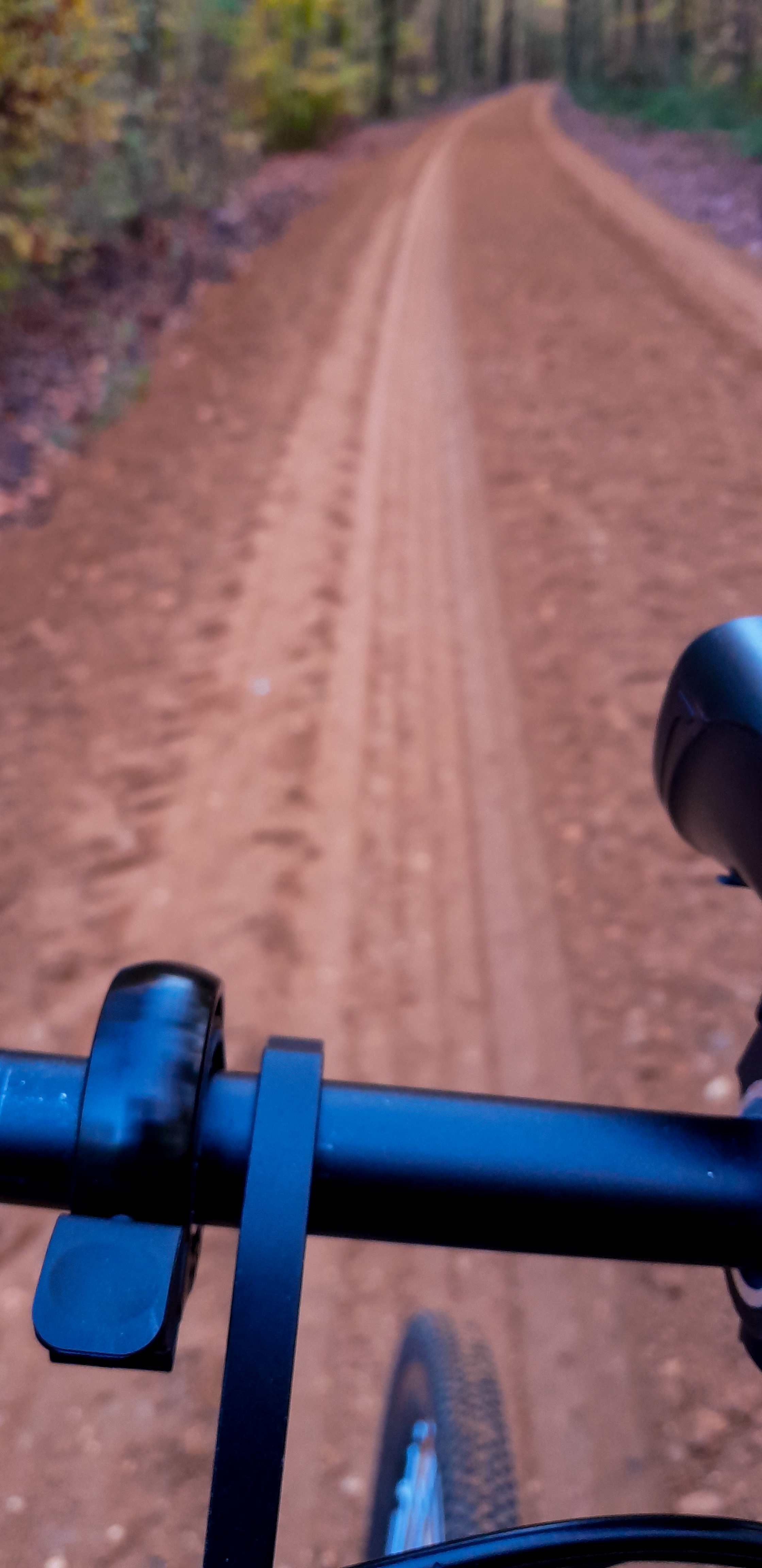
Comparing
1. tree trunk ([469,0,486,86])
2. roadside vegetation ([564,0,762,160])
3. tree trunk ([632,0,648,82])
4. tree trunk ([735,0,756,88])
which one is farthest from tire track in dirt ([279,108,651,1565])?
tree trunk ([469,0,486,86])

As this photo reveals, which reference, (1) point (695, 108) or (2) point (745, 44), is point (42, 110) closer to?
(2) point (745, 44)

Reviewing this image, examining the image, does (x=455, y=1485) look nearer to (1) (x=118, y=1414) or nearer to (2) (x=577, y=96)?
(1) (x=118, y=1414)

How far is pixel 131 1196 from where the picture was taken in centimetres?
59

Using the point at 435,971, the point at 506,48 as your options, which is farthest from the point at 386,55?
the point at 435,971

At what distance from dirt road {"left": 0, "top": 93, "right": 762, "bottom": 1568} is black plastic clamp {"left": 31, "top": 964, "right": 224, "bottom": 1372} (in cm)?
190

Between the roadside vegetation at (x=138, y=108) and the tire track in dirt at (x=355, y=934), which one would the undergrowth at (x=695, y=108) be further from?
the tire track in dirt at (x=355, y=934)

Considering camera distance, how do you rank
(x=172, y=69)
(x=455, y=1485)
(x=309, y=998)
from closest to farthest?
(x=455, y=1485), (x=309, y=998), (x=172, y=69)

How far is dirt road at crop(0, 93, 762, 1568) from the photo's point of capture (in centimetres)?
221

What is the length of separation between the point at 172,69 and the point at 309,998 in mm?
11992

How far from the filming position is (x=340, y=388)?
8125 millimetres

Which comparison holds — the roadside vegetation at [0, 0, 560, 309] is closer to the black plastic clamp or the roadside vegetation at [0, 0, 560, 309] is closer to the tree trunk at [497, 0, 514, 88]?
the black plastic clamp

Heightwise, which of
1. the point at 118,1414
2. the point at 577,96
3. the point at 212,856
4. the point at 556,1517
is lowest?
the point at 556,1517

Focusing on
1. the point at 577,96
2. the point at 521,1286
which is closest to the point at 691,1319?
the point at 521,1286

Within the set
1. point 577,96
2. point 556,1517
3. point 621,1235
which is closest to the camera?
point 621,1235
